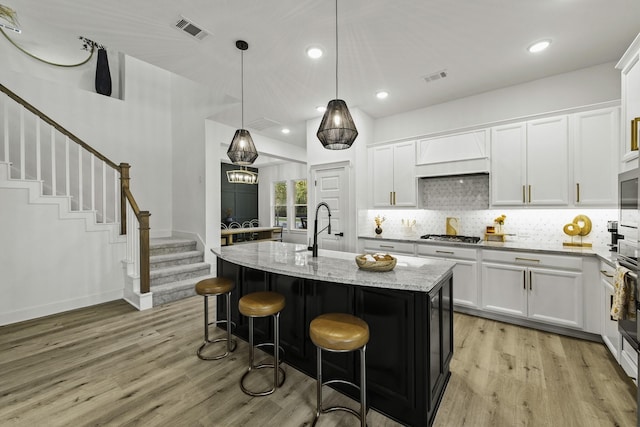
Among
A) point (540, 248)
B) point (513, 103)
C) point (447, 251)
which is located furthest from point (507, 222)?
point (513, 103)

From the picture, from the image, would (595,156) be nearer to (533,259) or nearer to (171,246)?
(533,259)

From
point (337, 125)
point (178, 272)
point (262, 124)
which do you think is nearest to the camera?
point (337, 125)

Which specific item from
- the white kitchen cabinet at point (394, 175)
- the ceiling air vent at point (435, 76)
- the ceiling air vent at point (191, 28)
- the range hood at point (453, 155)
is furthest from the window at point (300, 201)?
the ceiling air vent at point (191, 28)

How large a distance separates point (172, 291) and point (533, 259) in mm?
4824

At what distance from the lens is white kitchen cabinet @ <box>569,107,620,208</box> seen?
9.37 feet

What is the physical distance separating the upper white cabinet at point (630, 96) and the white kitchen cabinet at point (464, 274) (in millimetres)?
1645

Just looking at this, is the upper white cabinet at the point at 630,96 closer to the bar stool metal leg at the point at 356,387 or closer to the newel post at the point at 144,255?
the bar stool metal leg at the point at 356,387

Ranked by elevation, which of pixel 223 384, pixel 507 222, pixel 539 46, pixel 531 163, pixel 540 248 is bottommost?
pixel 223 384

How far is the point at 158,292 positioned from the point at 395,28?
4.45 metres

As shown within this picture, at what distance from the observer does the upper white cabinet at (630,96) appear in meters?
2.04

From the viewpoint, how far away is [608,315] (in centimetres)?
254

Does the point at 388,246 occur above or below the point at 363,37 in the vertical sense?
below

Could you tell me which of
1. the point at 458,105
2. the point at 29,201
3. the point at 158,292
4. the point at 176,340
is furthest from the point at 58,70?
the point at 458,105

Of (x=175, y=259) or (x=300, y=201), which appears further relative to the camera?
(x=300, y=201)
